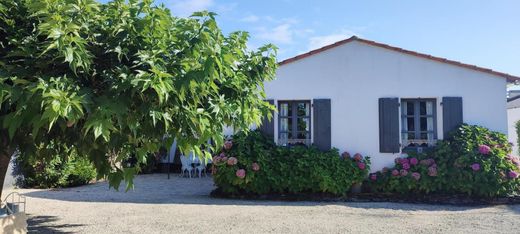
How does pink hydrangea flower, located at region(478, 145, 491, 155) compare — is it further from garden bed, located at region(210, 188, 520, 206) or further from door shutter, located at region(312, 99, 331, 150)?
door shutter, located at region(312, 99, 331, 150)

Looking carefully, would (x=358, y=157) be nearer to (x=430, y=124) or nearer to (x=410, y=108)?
(x=410, y=108)

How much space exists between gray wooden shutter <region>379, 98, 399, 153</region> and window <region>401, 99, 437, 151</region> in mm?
272

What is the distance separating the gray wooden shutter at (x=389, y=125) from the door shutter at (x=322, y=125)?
1.18 metres

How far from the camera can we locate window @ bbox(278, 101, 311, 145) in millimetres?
10461

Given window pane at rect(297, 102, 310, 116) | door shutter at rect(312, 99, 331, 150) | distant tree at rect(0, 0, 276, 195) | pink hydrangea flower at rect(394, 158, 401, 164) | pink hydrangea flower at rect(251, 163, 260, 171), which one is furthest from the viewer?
window pane at rect(297, 102, 310, 116)

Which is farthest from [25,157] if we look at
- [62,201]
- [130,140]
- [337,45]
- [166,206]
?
[337,45]

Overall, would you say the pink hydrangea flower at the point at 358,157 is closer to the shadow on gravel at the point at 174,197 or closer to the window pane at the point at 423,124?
the shadow on gravel at the point at 174,197

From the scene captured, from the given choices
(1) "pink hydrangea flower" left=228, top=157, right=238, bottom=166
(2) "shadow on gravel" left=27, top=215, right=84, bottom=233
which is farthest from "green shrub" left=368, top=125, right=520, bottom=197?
(2) "shadow on gravel" left=27, top=215, right=84, bottom=233

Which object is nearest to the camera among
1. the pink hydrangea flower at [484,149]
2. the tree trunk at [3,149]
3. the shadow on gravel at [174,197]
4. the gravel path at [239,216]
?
the tree trunk at [3,149]

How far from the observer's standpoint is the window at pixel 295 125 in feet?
34.3

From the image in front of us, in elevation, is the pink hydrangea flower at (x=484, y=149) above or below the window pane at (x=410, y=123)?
below

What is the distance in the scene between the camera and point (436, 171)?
923 centimetres

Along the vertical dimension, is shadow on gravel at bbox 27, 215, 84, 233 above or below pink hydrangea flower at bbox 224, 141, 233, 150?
below

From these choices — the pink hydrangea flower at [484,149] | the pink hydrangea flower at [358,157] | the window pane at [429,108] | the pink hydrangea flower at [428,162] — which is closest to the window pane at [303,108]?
the pink hydrangea flower at [358,157]
